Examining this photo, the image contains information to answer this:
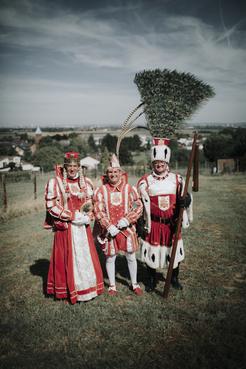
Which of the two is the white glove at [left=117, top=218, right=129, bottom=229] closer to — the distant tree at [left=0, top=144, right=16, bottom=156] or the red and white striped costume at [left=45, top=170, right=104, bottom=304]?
the red and white striped costume at [left=45, top=170, right=104, bottom=304]

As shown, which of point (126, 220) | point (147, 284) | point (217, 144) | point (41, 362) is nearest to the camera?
point (41, 362)

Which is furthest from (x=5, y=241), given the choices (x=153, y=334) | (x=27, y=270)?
(x=153, y=334)

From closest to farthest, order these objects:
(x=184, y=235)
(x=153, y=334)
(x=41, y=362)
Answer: (x=41, y=362) → (x=153, y=334) → (x=184, y=235)

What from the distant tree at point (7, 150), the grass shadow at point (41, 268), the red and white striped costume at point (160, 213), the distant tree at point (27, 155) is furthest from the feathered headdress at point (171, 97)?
the distant tree at point (27, 155)

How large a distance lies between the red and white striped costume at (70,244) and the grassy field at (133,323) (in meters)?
0.28

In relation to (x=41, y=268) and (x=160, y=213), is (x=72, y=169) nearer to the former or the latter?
(x=160, y=213)

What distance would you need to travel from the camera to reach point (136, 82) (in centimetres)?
602

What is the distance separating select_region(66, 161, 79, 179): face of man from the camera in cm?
394

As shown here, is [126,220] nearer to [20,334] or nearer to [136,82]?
[20,334]

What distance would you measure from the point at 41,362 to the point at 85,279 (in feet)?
3.99

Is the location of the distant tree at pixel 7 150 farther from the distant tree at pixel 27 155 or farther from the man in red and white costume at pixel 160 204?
the man in red and white costume at pixel 160 204

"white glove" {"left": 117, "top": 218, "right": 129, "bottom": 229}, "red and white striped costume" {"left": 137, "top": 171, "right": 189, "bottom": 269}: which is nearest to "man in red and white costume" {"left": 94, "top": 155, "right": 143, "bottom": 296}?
"white glove" {"left": 117, "top": 218, "right": 129, "bottom": 229}

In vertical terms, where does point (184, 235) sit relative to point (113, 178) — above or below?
below

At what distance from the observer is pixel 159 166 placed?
407 centimetres
